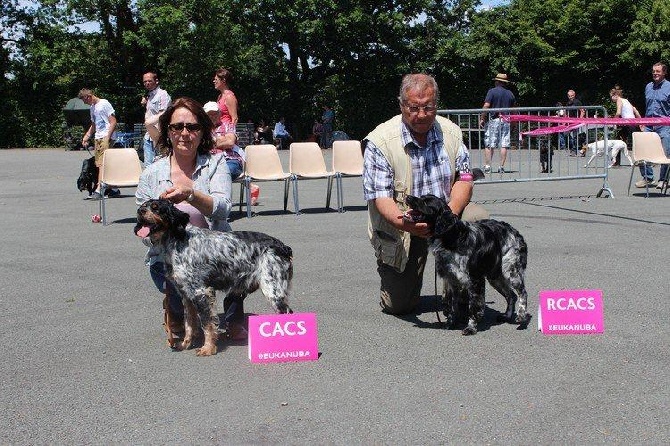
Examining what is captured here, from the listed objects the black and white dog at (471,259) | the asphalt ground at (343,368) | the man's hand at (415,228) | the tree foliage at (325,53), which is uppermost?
the tree foliage at (325,53)

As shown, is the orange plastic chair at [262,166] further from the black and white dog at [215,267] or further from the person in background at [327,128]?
the person in background at [327,128]

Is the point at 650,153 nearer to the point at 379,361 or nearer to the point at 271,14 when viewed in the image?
the point at 379,361

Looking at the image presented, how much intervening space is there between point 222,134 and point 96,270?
12.9 feet

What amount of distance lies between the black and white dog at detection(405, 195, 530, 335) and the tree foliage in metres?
28.9

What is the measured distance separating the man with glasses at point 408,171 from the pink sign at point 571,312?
87cm

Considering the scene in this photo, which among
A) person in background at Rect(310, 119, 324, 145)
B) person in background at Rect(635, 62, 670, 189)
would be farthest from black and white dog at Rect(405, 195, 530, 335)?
person in background at Rect(310, 119, 324, 145)

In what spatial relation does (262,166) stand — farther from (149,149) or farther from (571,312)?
(571,312)

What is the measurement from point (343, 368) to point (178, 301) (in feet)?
4.31

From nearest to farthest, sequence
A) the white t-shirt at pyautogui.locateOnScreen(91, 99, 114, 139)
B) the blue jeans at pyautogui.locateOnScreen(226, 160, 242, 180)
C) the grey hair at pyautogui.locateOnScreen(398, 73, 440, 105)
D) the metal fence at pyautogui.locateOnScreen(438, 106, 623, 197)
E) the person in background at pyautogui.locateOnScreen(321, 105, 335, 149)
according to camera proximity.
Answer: the grey hair at pyautogui.locateOnScreen(398, 73, 440, 105)
the blue jeans at pyautogui.locateOnScreen(226, 160, 242, 180)
the metal fence at pyautogui.locateOnScreen(438, 106, 623, 197)
the white t-shirt at pyautogui.locateOnScreen(91, 99, 114, 139)
the person in background at pyautogui.locateOnScreen(321, 105, 335, 149)

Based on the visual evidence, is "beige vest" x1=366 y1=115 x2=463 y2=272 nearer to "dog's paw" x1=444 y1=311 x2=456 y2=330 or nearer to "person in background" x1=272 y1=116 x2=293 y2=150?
"dog's paw" x1=444 y1=311 x2=456 y2=330

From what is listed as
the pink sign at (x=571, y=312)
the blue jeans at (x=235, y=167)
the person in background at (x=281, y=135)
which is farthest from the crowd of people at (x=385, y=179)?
the person in background at (x=281, y=135)

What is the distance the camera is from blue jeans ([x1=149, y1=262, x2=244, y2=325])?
6.05 meters

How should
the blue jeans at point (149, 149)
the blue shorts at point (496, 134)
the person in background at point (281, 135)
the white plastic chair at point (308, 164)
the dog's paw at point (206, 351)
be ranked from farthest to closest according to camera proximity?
the person in background at point (281, 135) → the blue shorts at point (496, 134) → the blue jeans at point (149, 149) → the white plastic chair at point (308, 164) → the dog's paw at point (206, 351)

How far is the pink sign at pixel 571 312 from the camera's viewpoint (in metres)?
6.07
